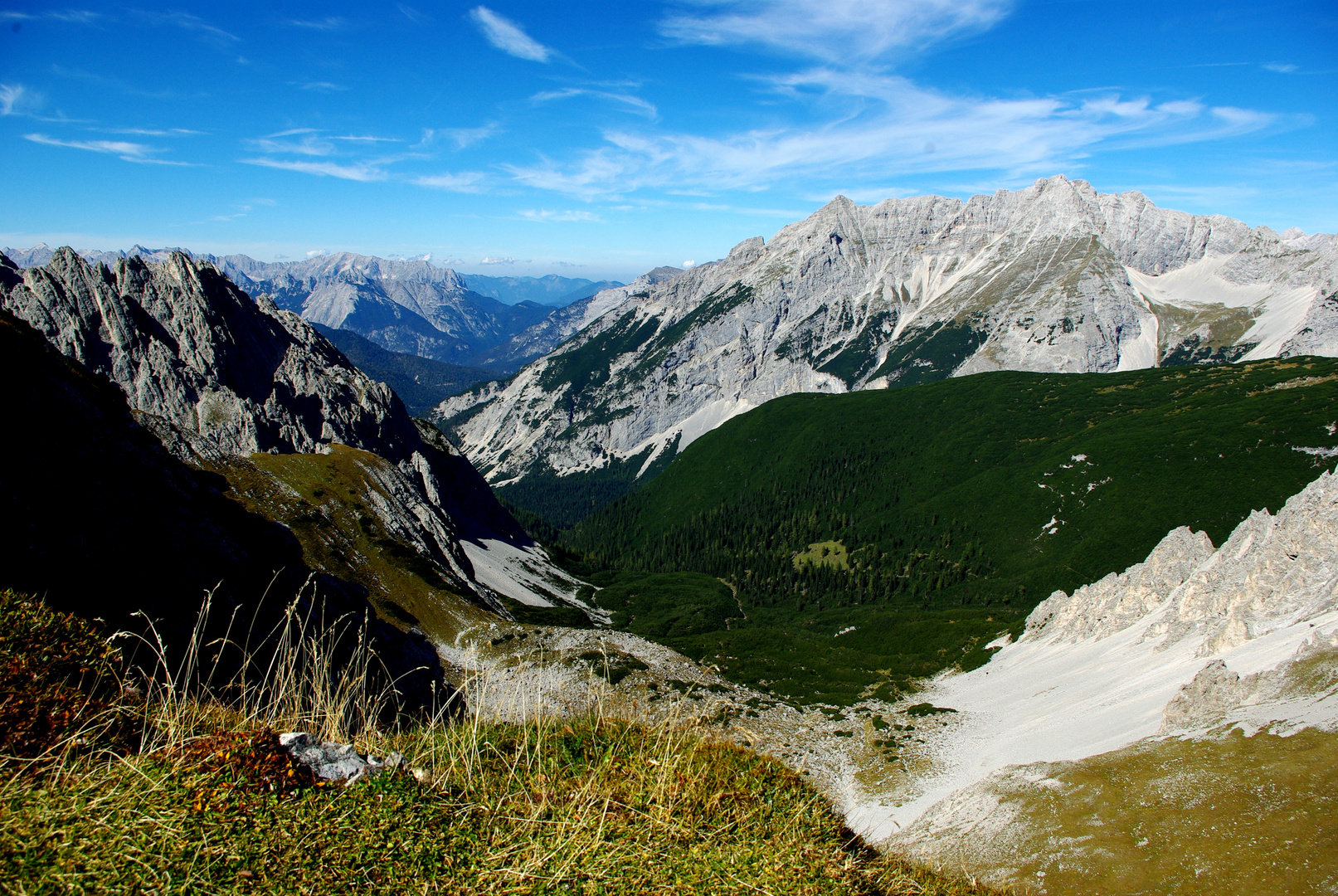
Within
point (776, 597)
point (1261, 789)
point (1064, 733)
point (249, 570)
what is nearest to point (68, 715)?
point (249, 570)

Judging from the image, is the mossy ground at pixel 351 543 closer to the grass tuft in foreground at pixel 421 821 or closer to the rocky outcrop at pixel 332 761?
the rocky outcrop at pixel 332 761

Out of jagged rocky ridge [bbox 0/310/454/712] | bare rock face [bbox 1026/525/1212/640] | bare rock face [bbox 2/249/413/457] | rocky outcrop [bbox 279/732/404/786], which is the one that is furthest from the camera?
bare rock face [bbox 2/249/413/457]

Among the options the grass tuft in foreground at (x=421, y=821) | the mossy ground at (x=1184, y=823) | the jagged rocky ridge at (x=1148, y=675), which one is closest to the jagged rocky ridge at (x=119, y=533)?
the grass tuft in foreground at (x=421, y=821)

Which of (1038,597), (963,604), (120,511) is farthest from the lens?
(963,604)

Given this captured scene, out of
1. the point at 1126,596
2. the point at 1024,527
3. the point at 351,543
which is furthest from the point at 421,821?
the point at 1024,527

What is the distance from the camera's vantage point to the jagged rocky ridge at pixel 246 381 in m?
104

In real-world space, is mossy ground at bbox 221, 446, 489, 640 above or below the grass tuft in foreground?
below

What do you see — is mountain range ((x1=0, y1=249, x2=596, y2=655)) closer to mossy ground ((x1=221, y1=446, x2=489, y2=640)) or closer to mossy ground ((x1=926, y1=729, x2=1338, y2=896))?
mossy ground ((x1=221, y1=446, x2=489, y2=640))

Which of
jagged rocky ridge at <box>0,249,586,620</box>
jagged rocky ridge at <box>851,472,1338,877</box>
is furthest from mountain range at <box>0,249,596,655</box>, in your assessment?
jagged rocky ridge at <box>851,472,1338,877</box>

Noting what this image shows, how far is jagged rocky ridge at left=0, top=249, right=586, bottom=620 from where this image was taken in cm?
10406

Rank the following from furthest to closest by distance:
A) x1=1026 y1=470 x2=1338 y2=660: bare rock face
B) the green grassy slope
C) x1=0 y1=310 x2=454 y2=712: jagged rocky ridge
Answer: the green grassy slope → x1=1026 y1=470 x2=1338 y2=660: bare rock face → x1=0 y1=310 x2=454 y2=712: jagged rocky ridge

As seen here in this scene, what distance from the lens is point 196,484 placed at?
28469 mm

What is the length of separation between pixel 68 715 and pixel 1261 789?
4001 cm

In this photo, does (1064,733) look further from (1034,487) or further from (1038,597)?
(1034,487)
